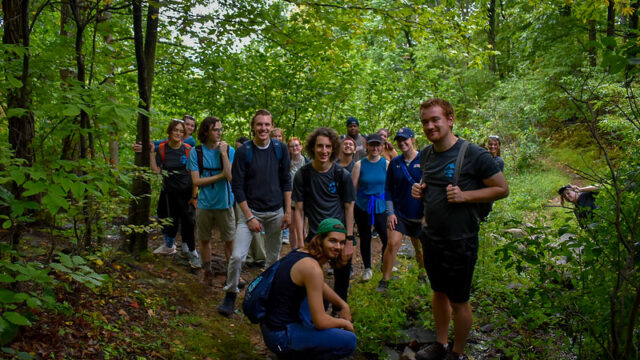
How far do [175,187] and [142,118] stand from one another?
3.96 feet

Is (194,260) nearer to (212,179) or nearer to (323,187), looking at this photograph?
(212,179)

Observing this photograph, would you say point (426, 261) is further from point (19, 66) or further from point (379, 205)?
point (19, 66)

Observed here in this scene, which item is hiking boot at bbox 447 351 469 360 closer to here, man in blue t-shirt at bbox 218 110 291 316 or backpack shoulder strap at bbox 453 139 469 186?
backpack shoulder strap at bbox 453 139 469 186

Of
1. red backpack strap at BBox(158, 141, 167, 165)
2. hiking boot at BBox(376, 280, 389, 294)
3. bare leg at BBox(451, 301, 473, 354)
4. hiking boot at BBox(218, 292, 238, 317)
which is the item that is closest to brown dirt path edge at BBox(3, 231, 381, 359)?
hiking boot at BBox(218, 292, 238, 317)

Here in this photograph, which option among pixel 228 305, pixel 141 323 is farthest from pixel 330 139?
pixel 141 323

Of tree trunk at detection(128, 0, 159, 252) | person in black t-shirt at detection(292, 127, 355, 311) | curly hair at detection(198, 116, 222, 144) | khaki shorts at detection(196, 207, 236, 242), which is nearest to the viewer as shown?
person in black t-shirt at detection(292, 127, 355, 311)

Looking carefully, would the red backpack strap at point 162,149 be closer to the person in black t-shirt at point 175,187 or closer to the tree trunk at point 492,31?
the person in black t-shirt at point 175,187

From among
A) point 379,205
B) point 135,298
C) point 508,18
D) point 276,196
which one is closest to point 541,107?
point 508,18

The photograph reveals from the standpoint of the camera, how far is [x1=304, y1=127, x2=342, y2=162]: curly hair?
4633 mm

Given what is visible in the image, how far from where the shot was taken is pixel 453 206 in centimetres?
344

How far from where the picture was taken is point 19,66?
317 centimetres

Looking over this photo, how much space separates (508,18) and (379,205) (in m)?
19.3

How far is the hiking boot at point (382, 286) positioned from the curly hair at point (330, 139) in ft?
6.50

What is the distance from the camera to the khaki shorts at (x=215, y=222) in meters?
5.46
